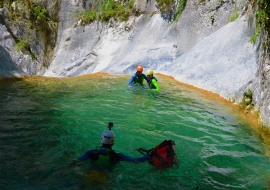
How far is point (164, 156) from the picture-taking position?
3213mm

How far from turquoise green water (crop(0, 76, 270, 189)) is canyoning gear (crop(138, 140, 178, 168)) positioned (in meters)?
0.12

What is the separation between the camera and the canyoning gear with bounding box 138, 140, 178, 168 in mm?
3117

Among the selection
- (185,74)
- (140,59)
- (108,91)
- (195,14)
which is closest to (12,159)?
(108,91)

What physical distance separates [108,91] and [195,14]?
8.43 meters

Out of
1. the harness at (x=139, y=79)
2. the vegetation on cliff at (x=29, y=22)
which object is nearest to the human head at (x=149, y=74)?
the harness at (x=139, y=79)

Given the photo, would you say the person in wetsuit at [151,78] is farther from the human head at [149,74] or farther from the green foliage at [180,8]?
the green foliage at [180,8]

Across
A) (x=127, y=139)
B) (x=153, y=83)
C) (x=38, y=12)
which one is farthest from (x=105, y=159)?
(x=38, y=12)

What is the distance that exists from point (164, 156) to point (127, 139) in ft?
4.37

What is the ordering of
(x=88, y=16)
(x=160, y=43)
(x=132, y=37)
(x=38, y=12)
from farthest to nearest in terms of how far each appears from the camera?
1. (x=38, y=12)
2. (x=88, y=16)
3. (x=132, y=37)
4. (x=160, y=43)

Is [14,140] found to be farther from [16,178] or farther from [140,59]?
[140,59]

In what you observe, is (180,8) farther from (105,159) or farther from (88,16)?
(105,159)

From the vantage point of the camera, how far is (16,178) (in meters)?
2.76

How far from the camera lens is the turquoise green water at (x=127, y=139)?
2916 mm

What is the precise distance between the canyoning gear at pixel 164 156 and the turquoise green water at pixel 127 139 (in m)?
0.12
